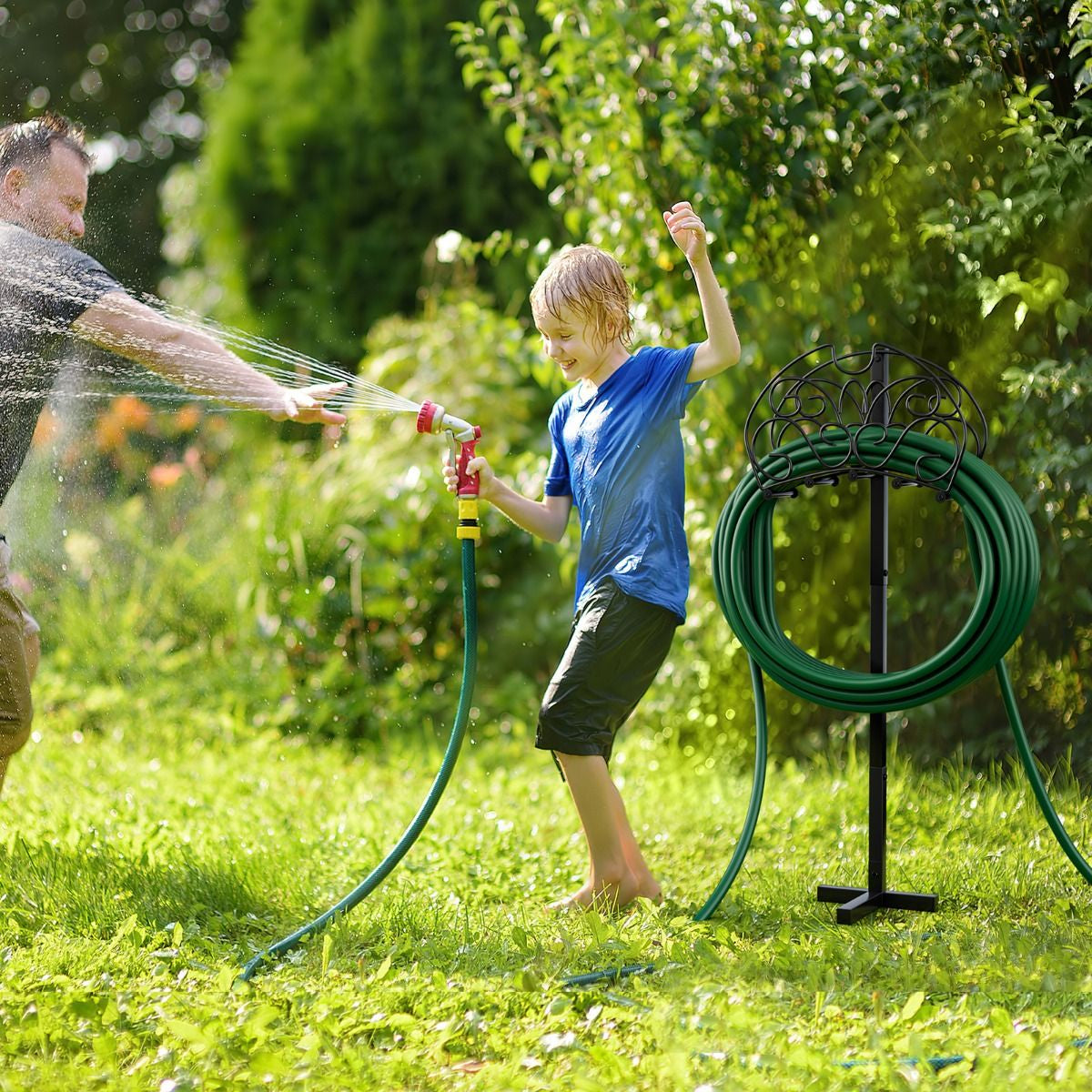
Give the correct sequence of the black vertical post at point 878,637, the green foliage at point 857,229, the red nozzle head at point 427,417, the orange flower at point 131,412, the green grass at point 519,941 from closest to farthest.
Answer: the green grass at point 519,941 < the red nozzle head at point 427,417 < the black vertical post at point 878,637 < the green foliage at point 857,229 < the orange flower at point 131,412

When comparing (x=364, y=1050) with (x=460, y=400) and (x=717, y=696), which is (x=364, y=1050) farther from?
(x=460, y=400)

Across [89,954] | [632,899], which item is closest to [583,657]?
[632,899]

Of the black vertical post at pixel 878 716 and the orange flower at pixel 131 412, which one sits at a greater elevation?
the orange flower at pixel 131 412

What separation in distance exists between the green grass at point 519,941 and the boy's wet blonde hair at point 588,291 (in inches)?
49.9

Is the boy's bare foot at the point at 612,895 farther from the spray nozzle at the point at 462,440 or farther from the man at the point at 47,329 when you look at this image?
the man at the point at 47,329

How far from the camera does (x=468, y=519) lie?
9.55ft

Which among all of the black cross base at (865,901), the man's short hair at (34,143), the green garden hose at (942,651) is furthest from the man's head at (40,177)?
the black cross base at (865,901)

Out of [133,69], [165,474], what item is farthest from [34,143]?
[133,69]

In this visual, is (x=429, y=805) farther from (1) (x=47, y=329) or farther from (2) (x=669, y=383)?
(1) (x=47, y=329)

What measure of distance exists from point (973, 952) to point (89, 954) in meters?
1.75

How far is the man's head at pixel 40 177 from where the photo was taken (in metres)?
3.02

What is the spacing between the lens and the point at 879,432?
9.59 feet

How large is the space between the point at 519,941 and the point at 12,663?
4.21ft

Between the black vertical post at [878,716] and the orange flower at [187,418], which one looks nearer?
the black vertical post at [878,716]
